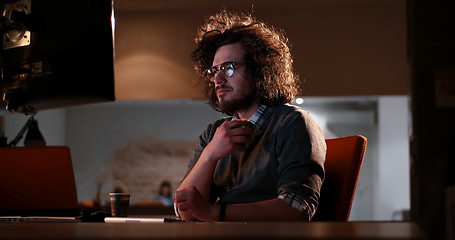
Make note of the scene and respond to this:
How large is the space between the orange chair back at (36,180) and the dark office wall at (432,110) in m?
1.56

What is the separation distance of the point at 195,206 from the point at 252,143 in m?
0.40

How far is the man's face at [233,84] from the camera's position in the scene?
2.00m

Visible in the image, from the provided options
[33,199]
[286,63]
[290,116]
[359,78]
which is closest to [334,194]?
[290,116]

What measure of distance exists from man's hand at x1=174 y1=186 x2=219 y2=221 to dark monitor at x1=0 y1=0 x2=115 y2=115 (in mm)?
427

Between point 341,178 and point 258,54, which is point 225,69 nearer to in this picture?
point 258,54

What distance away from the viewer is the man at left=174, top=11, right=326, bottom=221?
5.40ft

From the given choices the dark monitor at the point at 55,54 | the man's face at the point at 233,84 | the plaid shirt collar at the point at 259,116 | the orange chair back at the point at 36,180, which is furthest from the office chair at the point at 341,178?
the orange chair back at the point at 36,180

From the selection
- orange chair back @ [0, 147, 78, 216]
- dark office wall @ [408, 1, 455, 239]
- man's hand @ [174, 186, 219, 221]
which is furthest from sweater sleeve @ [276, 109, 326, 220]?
orange chair back @ [0, 147, 78, 216]

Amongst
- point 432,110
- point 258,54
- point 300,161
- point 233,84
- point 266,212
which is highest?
point 258,54

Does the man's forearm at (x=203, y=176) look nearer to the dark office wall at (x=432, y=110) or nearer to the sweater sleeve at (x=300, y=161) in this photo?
the sweater sleeve at (x=300, y=161)

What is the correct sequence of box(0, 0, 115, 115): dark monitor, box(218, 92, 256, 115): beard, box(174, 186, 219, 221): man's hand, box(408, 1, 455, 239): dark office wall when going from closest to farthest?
1. box(408, 1, 455, 239): dark office wall
2. box(0, 0, 115, 115): dark monitor
3. box(174, 186, 219, 221): man's hand
4. box(218, 92, 256, 115): beard

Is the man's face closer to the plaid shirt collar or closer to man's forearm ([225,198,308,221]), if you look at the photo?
the plaid shirt collar

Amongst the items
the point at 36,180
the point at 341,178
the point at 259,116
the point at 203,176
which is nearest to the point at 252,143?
the point at 259,116

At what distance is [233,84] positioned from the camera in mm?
2020
